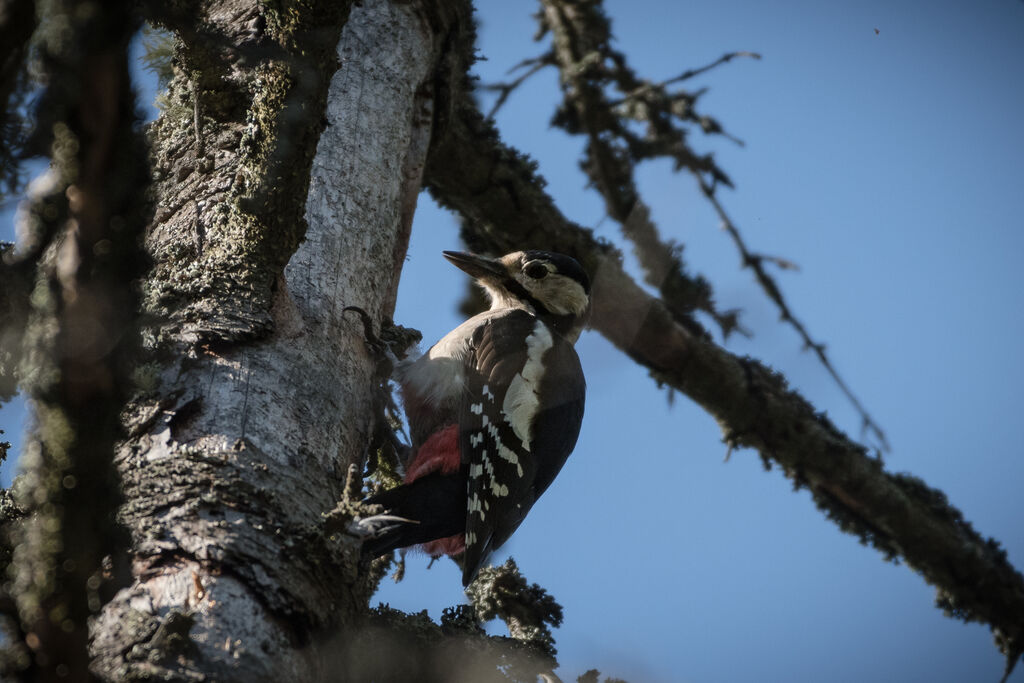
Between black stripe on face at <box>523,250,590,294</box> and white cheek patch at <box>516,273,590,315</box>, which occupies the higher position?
black stripe on face at <box>523,250,590,294</box>

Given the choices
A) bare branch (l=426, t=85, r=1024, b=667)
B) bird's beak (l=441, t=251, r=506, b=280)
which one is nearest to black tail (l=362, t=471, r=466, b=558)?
bird's beak (l=441, t=251, r=506, b=280)

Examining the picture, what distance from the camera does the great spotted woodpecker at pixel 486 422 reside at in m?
2.45

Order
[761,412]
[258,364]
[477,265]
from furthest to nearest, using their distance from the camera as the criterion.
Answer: [761,412], [477,265], [258,364]

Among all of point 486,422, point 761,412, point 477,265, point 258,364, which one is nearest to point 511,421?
point 486,422

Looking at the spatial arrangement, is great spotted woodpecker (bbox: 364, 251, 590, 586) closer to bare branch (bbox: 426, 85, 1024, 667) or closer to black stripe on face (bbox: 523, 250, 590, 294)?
black stripe on face (bbox: 523, 250, 590, 294)

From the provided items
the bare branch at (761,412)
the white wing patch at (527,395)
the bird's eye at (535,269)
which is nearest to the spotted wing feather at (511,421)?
the white wing patch at (527,395)

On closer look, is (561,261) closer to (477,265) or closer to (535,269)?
(535,269)

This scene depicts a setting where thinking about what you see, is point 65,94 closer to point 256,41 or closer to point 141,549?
point 141,549

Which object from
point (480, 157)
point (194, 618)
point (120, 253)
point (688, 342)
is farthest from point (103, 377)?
point (688, 342)

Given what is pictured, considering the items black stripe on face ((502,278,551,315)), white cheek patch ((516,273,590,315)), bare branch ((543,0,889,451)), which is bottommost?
black stripe on face ((502,278,551,315))

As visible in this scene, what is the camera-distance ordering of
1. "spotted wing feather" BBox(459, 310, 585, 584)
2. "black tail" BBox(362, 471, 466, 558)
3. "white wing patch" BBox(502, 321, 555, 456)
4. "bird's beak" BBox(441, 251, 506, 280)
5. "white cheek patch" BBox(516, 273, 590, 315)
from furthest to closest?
"white cheek patch" BBox(516, 273, 590, 315) → "bird's beak" BBox(441, 251, 506, 280) → "white wing patch" BBox(502, 321, 555, 456) → "spotted wing feather" BBox(459, 310, 585, 584) → "black tail" BBox(362, 471, 466, 558)

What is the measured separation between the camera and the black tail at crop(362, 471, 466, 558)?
2.08 m

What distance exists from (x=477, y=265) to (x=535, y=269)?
253 millimetres

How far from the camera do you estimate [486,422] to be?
9.33 ft
